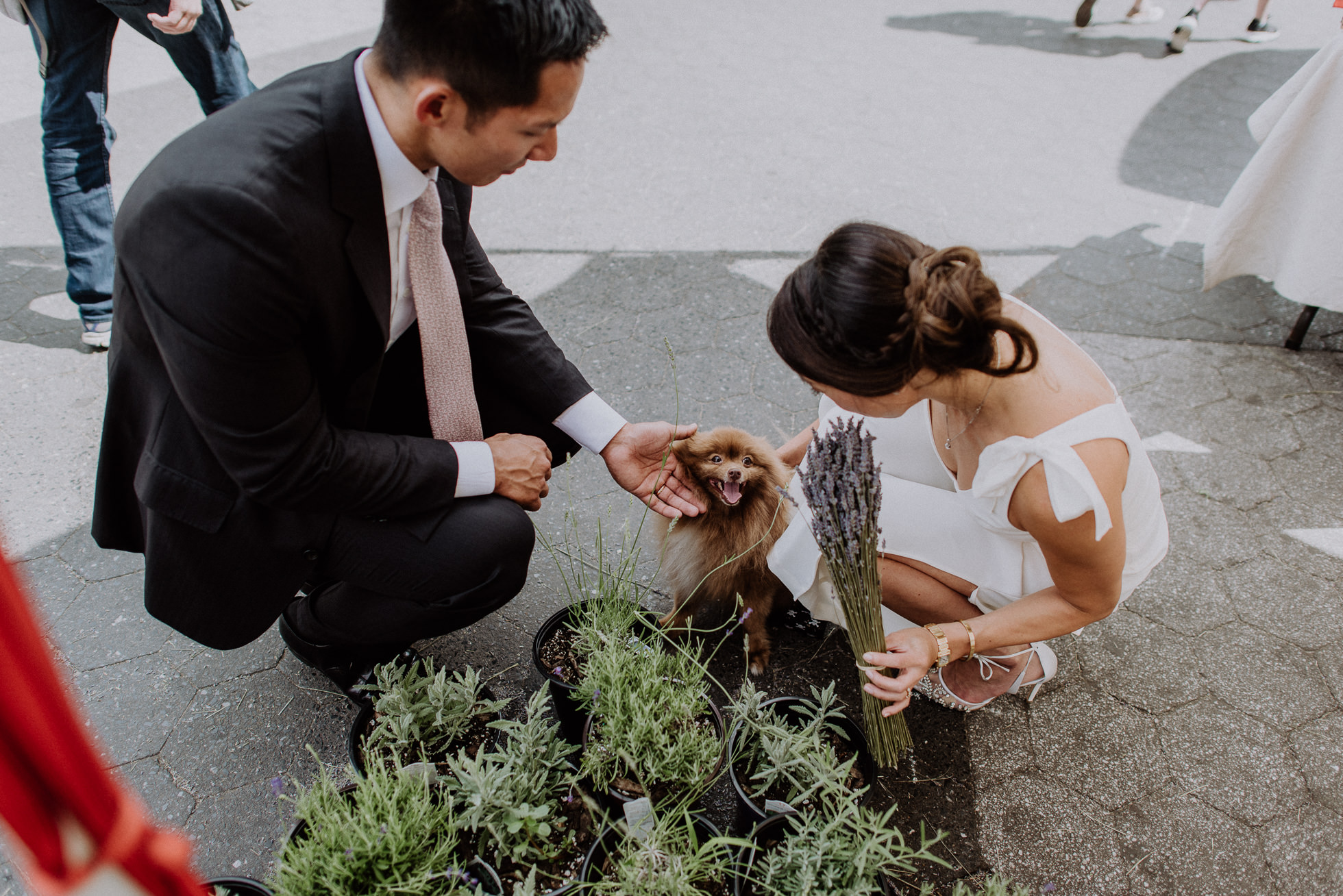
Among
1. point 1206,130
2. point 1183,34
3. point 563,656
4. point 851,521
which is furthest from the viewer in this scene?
point 1183,34

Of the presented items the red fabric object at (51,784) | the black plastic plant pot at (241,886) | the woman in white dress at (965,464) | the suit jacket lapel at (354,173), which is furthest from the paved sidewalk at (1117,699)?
the red fabric object at (51,784)

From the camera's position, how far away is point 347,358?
5.62 feet

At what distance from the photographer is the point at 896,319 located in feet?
4.77

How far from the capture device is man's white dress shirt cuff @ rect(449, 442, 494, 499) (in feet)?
6.16

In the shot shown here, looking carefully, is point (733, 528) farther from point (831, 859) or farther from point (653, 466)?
point (831, 859)

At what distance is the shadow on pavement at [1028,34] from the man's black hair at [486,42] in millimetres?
7862

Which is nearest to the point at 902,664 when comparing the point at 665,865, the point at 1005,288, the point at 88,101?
the point at 665,865

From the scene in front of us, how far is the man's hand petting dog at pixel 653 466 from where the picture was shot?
221 cm

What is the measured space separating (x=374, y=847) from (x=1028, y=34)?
30.4ft

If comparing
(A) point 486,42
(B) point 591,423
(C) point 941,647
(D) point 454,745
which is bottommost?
(D) point 454,745

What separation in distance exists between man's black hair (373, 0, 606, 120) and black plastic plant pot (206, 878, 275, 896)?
4.88ft

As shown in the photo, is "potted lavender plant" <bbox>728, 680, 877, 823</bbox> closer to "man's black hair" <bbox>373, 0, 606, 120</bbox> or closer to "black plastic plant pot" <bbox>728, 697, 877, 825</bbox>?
"black plastic plant pot" <bbox>728, 697, 877, 825</bbox>

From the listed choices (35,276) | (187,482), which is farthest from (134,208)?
(35,276)

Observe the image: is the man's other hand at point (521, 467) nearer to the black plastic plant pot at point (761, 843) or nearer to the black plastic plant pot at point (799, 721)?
the black plastic plant pot at point (799, 721)
